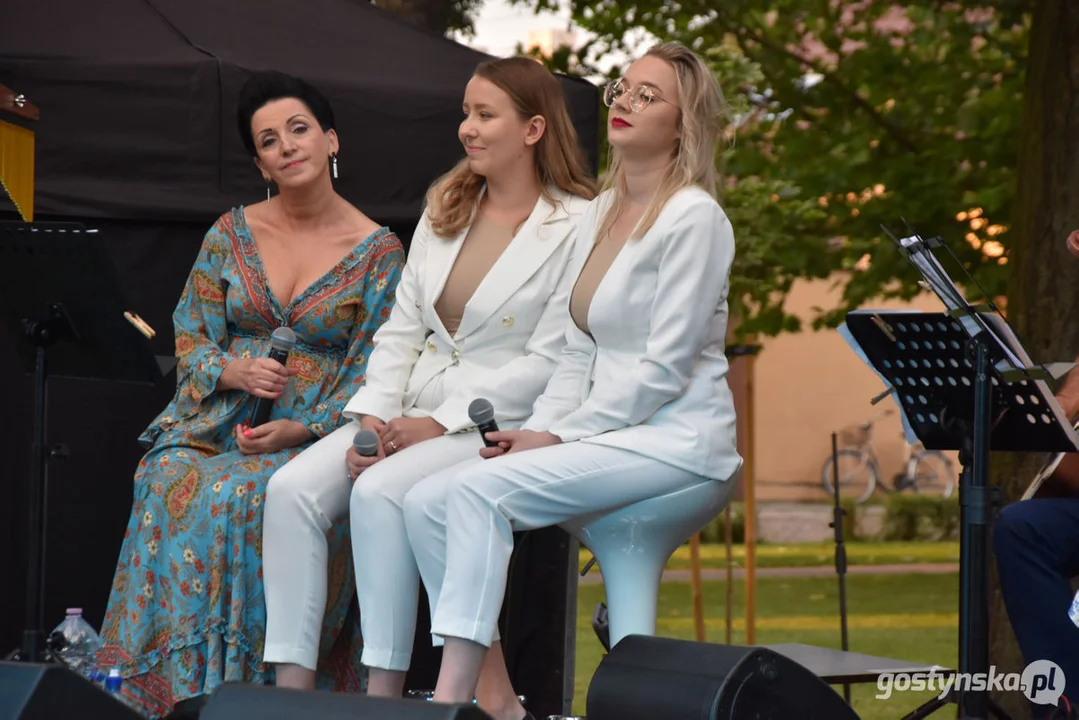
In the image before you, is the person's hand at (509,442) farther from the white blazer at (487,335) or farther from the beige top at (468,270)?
the beige top at (468,270)

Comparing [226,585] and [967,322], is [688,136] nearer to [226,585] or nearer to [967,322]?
[967,322]

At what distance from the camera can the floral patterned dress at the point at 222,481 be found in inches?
175

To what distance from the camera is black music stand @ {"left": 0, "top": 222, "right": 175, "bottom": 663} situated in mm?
4121

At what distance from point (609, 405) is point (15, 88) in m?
2.43

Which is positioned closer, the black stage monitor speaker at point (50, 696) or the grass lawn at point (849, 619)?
the black stage monitor speaker at point (50, 696)

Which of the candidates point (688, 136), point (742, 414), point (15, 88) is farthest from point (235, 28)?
point (742, 414)

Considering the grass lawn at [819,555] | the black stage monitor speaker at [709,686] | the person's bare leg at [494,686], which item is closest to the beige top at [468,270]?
the person's bare leg at [494,686]

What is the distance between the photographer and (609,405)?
13.2 feet

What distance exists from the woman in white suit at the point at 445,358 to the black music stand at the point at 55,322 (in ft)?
1.92

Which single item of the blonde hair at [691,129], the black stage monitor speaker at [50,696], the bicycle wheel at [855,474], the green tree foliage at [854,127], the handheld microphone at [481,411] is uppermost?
the green tree foliage at [854,127]

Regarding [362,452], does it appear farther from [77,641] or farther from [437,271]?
[77,641]

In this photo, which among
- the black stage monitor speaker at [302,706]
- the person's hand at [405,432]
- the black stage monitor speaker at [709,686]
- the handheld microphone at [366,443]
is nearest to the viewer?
the black stage monitor speaker at [302,706]

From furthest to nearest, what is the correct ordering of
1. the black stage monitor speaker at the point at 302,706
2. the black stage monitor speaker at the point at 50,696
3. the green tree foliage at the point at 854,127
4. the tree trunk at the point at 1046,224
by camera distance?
1. the green tree foliage at the point at 854,127
2. the tree trunk at the point at 1046,224
3. the black stage monitor speaker at the point at 50,696
4. the black stage monitor speaker at the point at 302,706

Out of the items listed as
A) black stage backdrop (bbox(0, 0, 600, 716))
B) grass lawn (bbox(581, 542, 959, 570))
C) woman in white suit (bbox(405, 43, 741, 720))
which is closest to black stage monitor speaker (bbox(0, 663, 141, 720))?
woman in white suit (bbox(405, 43, 741, 720))
